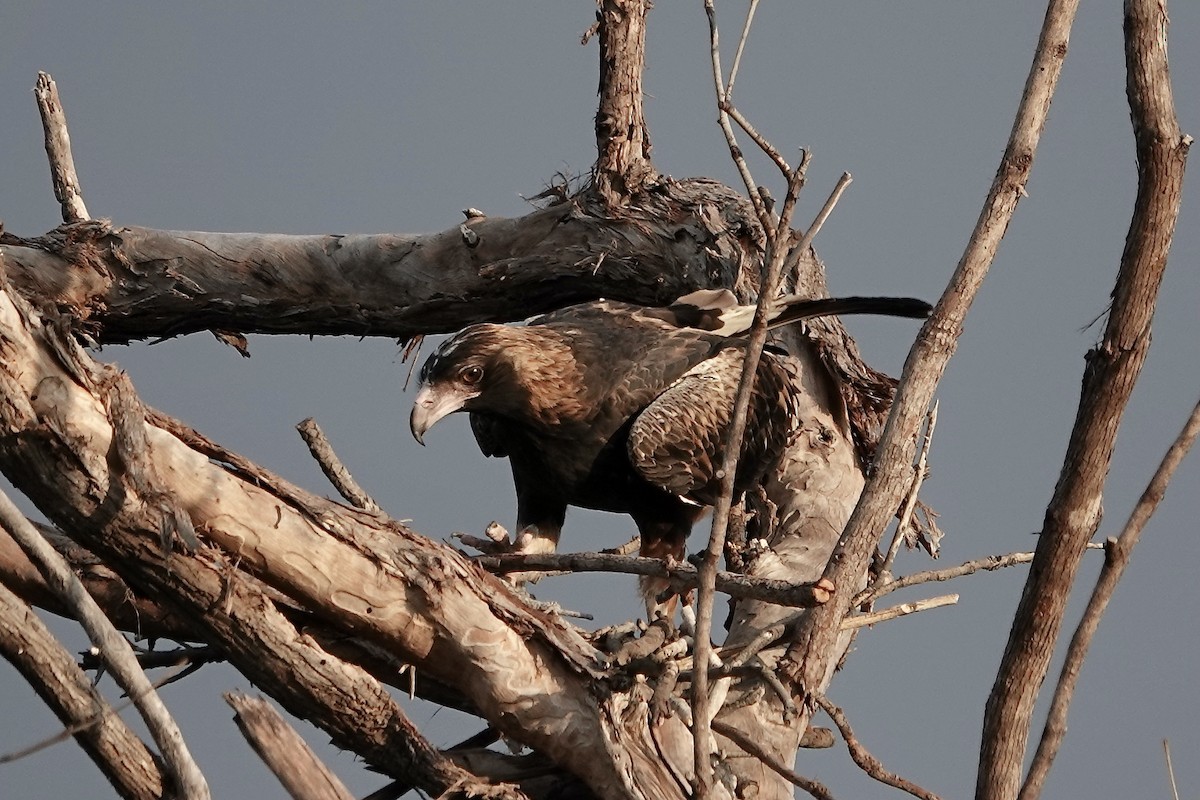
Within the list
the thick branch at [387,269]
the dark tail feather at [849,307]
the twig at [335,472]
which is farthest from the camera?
the thick branch at [387,269]

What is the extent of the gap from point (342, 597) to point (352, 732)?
388mm

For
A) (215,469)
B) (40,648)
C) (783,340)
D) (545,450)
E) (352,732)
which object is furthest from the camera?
(783,340)

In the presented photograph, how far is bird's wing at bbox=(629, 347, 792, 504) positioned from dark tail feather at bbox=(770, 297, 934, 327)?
0.34 metres

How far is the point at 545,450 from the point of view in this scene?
6.35 m

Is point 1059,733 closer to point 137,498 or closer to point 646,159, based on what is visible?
point 137,498

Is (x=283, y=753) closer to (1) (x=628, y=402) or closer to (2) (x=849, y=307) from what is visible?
(1) (x=628, y=402)

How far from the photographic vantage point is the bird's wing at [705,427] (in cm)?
606

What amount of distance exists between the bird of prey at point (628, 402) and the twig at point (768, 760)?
5.27 ft

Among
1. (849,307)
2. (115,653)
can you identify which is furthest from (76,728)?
(849,307)

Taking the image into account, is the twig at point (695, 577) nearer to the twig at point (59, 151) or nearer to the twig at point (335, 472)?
the twig at point (335, 472)

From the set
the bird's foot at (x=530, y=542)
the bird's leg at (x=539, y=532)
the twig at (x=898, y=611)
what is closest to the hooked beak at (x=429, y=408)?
the bird's foot at (x=530, y=542)

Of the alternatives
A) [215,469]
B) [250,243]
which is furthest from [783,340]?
[215,469]

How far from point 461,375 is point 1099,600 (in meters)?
3.02

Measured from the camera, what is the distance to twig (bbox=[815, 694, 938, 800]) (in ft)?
12.8
